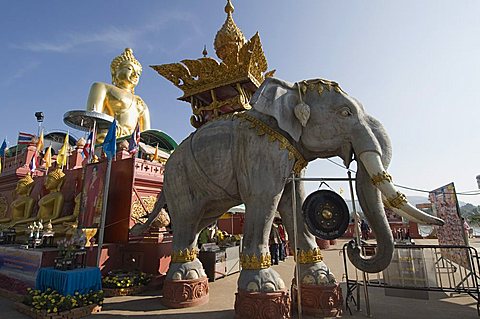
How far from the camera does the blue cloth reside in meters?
4.71

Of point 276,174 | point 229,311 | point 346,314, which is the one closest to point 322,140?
point 276,174

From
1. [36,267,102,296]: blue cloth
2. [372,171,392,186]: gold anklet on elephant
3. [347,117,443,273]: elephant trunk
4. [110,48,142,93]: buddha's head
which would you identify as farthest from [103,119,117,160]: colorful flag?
[110,48,142,93]: buddha's head

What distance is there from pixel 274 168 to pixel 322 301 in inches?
83.9

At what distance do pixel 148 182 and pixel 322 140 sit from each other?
21.2 feet

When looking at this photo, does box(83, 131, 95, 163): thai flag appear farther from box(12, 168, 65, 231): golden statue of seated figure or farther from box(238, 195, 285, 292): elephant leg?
box(238, 195, 285, 292): elephant leg

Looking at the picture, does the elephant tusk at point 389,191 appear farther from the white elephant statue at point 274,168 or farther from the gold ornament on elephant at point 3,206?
the gold ornament on elephant at point 3,206

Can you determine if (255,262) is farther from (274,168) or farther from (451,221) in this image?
(451,221)

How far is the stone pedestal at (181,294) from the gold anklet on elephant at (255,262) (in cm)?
141

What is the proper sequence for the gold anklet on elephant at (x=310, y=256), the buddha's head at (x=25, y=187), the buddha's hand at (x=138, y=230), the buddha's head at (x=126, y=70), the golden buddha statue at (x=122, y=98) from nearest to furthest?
the gold anklet on elephant at (x=310, y=256)
the buddha's hand at (x=138, y=230)
the buddha's head at (x=25, y=187)
the golden buddha statue at (x=122, y=98)
the buddha's head at (x=126, y=70)

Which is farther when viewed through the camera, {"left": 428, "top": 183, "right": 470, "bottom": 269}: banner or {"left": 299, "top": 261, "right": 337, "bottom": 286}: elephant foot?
{"left": 428, "top": 183, "right": 470, "bottom": 269}: banner

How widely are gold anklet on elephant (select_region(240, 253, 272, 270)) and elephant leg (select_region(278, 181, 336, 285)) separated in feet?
1.68

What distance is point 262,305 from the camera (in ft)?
12.0

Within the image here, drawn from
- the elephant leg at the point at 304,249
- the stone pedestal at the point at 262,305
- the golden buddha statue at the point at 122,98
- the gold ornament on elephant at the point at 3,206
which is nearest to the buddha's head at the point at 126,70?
the golden buddha statue at the point at 122,98

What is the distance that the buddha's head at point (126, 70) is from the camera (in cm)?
2195
